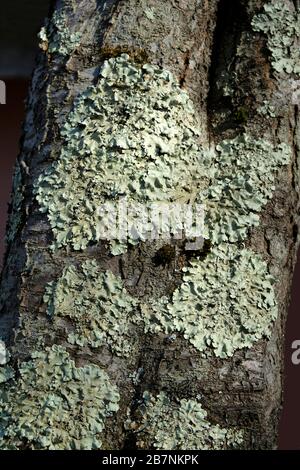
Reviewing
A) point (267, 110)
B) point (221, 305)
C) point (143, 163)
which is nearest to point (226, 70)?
point (267, 110)

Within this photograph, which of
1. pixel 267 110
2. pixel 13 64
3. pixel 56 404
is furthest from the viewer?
pixel 13 64

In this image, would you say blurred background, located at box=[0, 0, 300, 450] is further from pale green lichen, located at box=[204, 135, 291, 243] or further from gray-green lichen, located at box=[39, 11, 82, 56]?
pale green lichen, located at box=[204, 135, 291, 243]

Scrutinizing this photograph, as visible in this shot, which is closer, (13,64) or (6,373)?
(6,373)

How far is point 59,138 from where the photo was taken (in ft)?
3.83

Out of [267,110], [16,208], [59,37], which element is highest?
[59,37]

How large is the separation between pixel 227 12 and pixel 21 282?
55cm

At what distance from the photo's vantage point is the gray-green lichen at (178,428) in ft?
3.55

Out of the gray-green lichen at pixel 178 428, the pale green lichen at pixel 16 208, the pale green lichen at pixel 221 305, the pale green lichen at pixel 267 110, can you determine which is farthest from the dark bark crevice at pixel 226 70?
the gray-green lichen at pixel 178 428

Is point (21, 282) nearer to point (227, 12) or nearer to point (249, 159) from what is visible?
point (249, 159)

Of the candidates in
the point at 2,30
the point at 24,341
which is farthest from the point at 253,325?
the point at 2,30

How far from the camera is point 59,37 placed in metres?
1.22

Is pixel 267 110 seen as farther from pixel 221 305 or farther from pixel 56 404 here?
pixel 56 404

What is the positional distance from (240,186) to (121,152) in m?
0.19

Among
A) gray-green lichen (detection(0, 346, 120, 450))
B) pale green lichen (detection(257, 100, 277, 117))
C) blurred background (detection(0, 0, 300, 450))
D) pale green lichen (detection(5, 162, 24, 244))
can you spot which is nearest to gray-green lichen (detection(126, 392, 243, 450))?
gray-green lichen (detection(0, 346, 120, 450))
